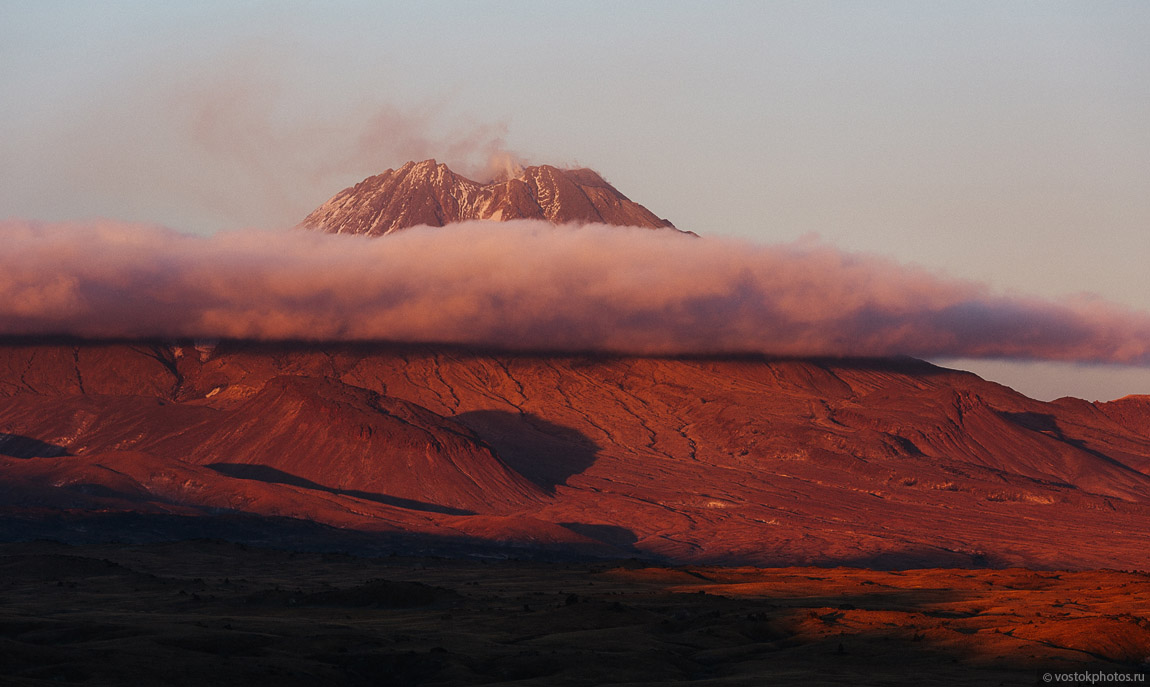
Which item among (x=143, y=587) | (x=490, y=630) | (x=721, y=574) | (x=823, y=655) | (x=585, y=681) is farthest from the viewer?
(x=721, y=574)

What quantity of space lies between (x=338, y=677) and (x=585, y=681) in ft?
51.0

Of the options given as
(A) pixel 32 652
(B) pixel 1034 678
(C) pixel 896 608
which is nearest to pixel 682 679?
(B) pixel 1034 678

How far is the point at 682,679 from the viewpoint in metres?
91.7

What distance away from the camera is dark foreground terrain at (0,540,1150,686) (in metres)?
87.0

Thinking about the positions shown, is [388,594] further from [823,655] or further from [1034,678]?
[1034,678]

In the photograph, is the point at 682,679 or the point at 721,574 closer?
the point at 682,679

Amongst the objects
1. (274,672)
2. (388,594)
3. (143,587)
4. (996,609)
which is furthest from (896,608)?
(143,587)

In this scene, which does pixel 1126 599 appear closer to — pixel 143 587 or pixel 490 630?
pixel 490 630

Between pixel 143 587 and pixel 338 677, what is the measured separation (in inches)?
3004

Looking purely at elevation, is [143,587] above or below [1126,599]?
below

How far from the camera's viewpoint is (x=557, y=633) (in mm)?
113188

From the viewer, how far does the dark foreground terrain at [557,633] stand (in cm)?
8700

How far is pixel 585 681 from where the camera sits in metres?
88.0

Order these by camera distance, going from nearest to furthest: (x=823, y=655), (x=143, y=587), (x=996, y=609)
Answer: (x=823, y=655) → (x=996, y=609) → (x=143, y=587)
